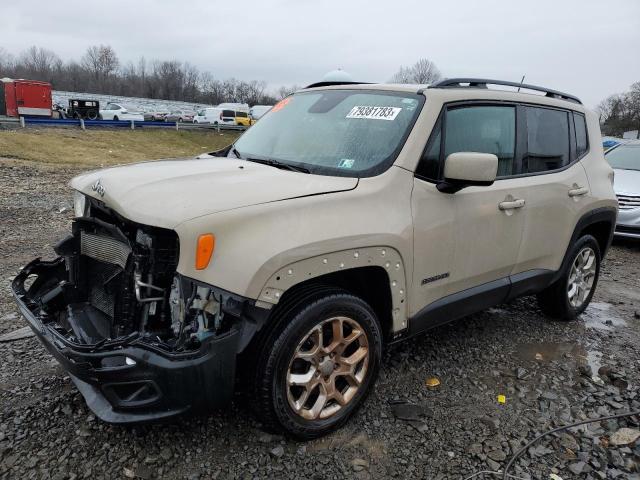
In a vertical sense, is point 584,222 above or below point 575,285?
above

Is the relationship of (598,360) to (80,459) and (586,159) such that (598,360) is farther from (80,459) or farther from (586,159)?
(80,459)

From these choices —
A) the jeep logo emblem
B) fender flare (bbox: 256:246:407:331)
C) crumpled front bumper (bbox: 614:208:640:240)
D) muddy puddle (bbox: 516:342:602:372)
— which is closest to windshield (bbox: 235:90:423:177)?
fender flare (bbox: 256:246:407:331)

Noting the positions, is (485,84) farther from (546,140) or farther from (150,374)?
(150,374)

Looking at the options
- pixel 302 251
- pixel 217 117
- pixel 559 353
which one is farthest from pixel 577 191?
pixel 217 117

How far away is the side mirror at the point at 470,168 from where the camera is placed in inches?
108

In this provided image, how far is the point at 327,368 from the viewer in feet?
8.70

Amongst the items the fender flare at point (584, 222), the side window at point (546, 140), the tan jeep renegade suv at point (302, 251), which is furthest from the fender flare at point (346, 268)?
the fender flare at point (584, 222)

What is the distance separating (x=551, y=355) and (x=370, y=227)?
227cm

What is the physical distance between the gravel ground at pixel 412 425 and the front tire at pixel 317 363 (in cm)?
18

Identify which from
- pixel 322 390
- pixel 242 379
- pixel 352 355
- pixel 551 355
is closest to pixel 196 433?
pixel 242 379

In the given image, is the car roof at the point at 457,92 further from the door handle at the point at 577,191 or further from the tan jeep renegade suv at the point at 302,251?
the door handle at the point at 577,191

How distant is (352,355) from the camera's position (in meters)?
2.76

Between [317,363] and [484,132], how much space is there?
6.31ft

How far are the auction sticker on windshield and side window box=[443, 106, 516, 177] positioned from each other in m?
0.34
